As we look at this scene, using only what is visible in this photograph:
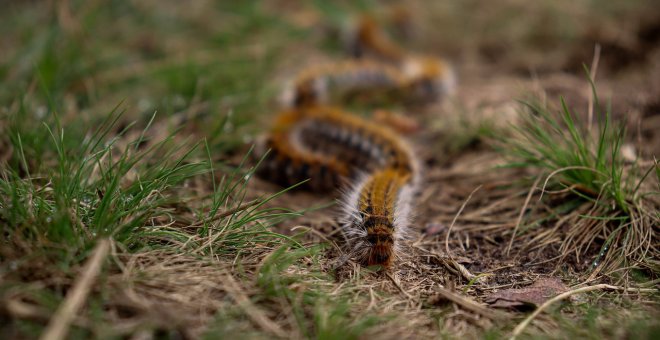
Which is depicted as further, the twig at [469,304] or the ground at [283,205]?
the twig at [469,304]

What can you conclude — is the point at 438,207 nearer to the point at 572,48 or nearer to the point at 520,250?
the point at 520,250

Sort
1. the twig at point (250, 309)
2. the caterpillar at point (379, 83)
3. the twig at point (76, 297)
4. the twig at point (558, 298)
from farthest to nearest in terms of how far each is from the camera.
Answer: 1. the caterpillar at point (379, 83)
2. the twig at point (558, 298)
3. the twig at point (250, 309)
4. the twig at point (76, 297)

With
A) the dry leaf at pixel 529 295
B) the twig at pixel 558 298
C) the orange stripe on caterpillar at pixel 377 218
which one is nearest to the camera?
the twig at pixel 558 298

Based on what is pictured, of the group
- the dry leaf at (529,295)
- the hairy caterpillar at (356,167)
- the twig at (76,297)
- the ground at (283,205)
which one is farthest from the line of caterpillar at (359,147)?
the twig at (76,297)

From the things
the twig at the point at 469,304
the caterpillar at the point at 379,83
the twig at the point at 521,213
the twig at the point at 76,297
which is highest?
the caterpillar at the point at 379,83

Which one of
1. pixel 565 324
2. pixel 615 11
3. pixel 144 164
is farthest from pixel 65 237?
pixel 615 11

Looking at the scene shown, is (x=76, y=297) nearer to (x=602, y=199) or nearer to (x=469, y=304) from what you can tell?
(x=469, y=304)

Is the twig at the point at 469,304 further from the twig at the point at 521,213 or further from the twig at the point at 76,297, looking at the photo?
the twig at the point at 76,297

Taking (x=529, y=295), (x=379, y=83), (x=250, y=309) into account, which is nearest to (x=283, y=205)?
(x=250, y=309)
